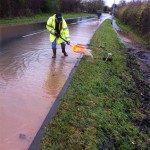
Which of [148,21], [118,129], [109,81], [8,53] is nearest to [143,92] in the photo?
[109,81]

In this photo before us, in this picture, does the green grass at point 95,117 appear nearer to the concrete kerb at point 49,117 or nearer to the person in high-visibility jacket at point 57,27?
the concrete kerb at point 49,117

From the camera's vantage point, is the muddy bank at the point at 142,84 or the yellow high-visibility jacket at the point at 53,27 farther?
the yellow high-visibility jacket at the point at 53,27

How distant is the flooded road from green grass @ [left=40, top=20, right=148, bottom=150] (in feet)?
1.14

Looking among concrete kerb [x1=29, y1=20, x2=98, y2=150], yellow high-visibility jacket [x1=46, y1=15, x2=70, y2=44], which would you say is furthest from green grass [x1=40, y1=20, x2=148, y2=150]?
yellow high-visibility jacket [x1=46, y1=15, x2=70, y2=44]

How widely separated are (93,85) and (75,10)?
2352 inches

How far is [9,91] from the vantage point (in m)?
6.96

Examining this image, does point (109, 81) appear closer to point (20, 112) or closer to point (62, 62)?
point (62, 62)

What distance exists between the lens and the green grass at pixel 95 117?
5033mm

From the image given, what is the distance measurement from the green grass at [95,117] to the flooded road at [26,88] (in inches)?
Result: 13.6

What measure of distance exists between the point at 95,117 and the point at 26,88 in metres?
2.06

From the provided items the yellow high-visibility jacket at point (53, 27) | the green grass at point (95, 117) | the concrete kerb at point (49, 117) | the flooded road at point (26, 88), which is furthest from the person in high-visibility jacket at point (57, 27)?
the concrete kerb at point (49, 117)

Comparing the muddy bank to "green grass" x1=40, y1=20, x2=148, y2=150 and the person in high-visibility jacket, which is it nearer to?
"green grass" x1=40, y1=20, x2=148, y2=150


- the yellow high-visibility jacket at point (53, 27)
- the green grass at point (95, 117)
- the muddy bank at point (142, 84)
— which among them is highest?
the yellow high-visibility jacket at point (53, 27)

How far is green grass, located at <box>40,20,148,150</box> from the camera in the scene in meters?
5.03
